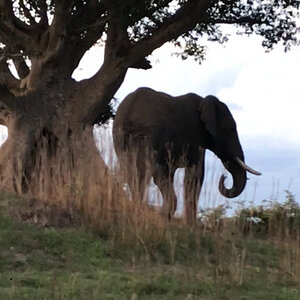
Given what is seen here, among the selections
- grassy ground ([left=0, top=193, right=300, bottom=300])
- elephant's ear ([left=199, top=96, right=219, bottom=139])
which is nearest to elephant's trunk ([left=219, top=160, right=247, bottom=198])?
elephant's ear ([left=199, top=96, right=219, bottom=139])

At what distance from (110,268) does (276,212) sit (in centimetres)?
420

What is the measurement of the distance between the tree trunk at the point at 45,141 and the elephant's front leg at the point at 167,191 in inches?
40.1

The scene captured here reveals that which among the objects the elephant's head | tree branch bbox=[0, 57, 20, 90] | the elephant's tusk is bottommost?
the elephant's tusk

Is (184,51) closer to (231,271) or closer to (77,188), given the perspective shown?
(77,188)

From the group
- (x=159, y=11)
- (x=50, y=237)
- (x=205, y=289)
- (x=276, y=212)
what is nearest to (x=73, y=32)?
(x=159, y=11)

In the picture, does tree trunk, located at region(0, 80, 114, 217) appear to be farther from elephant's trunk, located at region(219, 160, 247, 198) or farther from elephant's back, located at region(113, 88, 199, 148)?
elephant's trunk, located at region(219, 160, 247, 198)

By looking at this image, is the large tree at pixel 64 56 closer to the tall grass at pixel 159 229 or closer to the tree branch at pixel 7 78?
the tree branch at pixel 7 78

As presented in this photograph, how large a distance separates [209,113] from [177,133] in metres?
0.66

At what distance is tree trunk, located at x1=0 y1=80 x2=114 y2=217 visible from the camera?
10.6 m

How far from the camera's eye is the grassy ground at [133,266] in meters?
6.49

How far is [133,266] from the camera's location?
7.82 m

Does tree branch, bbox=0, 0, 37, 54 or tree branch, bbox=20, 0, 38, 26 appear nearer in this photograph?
tree branch, bbox=0, 0, 37, 54

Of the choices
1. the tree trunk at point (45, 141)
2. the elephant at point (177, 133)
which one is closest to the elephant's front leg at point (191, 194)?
the elephant at point (177, 133)

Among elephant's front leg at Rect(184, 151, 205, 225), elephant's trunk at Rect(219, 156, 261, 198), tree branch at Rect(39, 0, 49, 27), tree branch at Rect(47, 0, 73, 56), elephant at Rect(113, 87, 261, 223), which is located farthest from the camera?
tree branch at Rect(39, 0, 49, 27)
